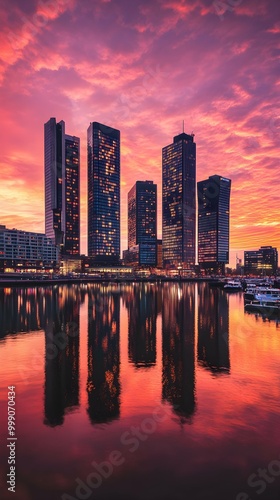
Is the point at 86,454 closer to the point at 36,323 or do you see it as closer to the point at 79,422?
the point at 79,422

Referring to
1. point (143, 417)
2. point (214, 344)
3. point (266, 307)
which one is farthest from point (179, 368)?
point (266, 307)

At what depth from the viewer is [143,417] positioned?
61.2ft

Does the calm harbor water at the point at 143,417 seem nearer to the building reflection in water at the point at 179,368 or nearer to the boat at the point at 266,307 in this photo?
the building reflection in water at the point at 179,368

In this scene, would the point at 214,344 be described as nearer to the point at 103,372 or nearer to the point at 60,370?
the point at 103,372

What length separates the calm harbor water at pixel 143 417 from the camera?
13.2 meters

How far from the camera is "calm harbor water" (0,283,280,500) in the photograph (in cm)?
1322

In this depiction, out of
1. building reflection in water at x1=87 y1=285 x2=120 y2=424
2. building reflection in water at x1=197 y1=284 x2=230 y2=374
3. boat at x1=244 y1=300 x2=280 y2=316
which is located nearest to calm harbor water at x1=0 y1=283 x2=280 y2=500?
building reflection in water at x1=87 y1=285 x2=120 y2=424

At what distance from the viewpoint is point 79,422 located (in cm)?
1806

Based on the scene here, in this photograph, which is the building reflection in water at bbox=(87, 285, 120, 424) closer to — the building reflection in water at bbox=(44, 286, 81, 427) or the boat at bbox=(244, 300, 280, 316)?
the building reflection in water at bbox=(44, 286, 81, 427)

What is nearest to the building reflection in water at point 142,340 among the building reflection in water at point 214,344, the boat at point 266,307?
the building reflection in water at point 214,344

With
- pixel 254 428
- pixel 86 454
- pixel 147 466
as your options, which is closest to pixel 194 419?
pixel 254 428

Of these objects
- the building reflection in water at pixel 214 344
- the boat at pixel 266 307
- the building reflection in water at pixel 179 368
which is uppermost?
the building reflection in water at pixel 179 368

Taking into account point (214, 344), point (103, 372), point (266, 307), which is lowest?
point (266, 307)

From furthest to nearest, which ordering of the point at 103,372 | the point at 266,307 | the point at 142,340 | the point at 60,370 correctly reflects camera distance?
the point at 266,307 → the point at 142,340 → the point at 60,370 → the point at 103,372
